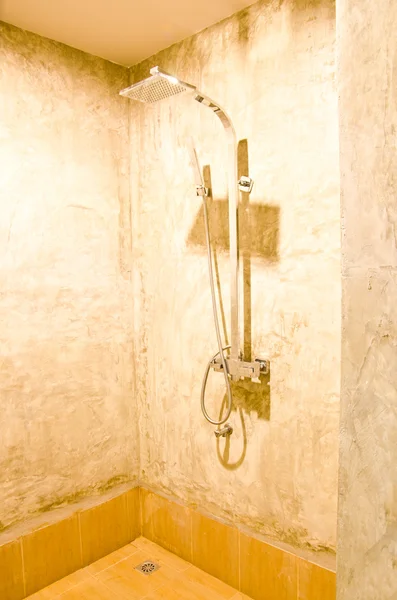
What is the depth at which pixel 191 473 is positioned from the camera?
2066 millimetres

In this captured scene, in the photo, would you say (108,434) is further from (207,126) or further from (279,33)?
(279,33)

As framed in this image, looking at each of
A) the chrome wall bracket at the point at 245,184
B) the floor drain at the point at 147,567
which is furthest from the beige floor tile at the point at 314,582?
the chrome wall bracket at the point at 245,184

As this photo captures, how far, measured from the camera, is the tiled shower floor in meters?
1.87

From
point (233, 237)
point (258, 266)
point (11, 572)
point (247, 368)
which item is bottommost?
point (11, 572)

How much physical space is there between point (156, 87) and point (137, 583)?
79.2 inches

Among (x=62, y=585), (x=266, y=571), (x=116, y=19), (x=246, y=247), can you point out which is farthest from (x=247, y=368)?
(x=116, y=19)

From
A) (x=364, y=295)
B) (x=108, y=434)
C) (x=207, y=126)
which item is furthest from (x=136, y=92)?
(x=108, y=434)

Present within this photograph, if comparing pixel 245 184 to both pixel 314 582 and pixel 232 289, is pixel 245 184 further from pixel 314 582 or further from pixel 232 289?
pixel 314 582

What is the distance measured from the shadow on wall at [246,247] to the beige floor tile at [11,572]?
933 mm

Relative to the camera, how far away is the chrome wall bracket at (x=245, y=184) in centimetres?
172

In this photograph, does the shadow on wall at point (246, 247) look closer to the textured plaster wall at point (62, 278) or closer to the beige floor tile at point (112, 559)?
the textured plaster wall at point (62, 278)

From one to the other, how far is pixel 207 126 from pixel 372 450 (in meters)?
1.54

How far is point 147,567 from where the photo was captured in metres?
2.06

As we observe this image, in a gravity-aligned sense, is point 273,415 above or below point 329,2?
below
